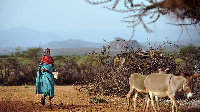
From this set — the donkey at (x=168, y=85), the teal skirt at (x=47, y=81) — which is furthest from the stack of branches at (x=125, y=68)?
the donkey at (x=168, y=85)

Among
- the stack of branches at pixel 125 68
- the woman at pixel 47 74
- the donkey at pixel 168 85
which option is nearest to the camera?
the donkey at pixel 168 85

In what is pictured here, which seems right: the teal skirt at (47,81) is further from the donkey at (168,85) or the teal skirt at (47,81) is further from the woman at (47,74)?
the donkey at (168,85)

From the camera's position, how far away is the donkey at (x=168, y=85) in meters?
5.88

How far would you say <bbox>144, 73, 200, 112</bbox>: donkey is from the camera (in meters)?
5.88

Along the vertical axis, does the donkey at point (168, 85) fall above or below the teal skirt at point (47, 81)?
above

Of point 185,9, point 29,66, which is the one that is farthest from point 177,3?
point 29,66

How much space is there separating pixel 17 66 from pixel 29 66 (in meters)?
2.12

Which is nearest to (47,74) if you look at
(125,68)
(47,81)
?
(47,81)

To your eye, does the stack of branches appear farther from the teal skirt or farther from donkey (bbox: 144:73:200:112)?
donkey (bbox: 144:73:200:112)

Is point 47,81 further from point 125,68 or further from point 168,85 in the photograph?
point 168,85

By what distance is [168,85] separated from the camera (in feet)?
21.2

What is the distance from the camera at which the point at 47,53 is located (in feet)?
35.3

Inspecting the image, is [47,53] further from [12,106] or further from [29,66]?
[29,66]

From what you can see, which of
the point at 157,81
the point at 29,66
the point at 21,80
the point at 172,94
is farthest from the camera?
the point at 29,66
